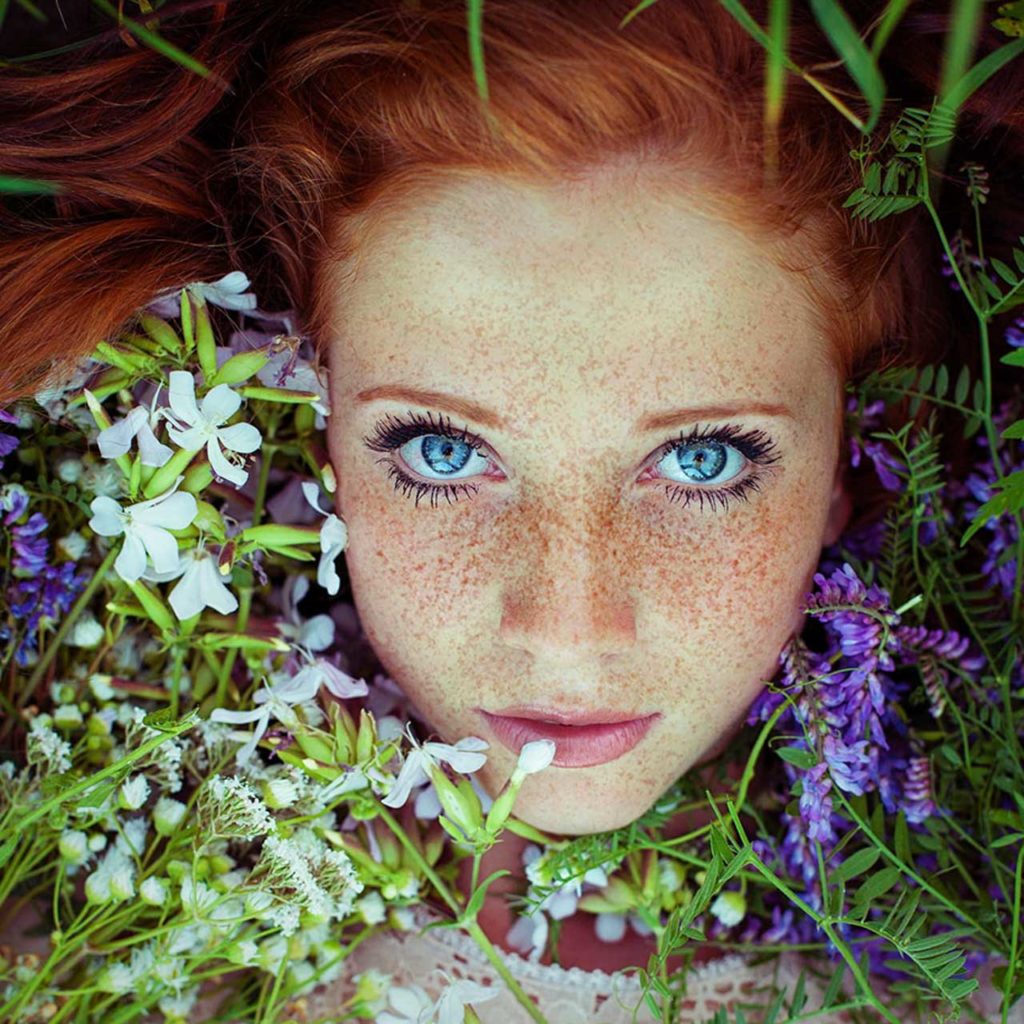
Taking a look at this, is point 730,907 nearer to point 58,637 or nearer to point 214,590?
point 214,590

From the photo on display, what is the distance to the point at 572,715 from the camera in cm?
131

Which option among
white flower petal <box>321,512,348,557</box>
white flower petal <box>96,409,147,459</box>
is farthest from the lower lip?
white flower petal <box>96,409,147,459</box>

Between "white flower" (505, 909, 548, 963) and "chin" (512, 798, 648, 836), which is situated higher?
"chin" (512, 798, 648, 836)

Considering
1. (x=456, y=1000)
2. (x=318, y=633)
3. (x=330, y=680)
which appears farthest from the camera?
(x=318, y=633)

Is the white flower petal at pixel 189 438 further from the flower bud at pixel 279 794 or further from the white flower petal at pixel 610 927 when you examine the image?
the white flower petal at pixel 610 927

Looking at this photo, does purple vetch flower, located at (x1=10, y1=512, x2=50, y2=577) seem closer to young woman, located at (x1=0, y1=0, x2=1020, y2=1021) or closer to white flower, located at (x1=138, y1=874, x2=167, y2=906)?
young woman, located at (x1=0, y1=0, x2=1020, y2=1021)

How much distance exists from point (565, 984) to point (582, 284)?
0.86 meters

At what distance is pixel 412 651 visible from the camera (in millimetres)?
1375

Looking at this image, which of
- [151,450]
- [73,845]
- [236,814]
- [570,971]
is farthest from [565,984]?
[151,450]

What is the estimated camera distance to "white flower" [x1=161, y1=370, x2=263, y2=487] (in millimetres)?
1262

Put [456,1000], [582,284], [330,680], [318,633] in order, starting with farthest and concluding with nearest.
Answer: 1. [318,633]
2. [330,680]
3. [456,1000]
4. [582,284]

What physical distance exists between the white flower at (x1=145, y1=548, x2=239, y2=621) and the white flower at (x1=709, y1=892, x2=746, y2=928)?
0.68m

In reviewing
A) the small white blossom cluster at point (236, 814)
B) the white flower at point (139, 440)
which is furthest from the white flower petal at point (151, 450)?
the small white blossom cluster at point (236, 814)

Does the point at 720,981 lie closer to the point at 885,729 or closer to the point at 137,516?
the point at 885,729
